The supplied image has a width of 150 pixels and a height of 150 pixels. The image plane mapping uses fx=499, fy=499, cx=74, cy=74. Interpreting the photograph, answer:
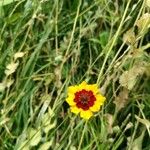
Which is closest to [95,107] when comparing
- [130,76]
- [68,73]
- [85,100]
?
[85,100]

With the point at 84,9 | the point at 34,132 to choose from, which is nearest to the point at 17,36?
the point at 84,9

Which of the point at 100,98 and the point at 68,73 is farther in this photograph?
the point at 68,73

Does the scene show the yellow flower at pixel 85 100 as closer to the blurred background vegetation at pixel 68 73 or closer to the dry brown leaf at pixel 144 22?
the blurred background vegetation at pixel 68 73

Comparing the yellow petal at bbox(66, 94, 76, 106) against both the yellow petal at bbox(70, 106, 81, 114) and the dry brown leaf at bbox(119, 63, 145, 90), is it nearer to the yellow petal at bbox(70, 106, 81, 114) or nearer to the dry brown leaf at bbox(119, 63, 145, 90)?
the yellow petal at bbox(70, 106, 81, 114)

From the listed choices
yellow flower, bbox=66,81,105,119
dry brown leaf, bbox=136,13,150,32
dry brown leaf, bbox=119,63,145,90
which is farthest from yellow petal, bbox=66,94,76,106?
dry brown leaf, bbox=136,13,150,32

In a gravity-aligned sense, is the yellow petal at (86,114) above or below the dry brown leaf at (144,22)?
below

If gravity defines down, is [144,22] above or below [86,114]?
above

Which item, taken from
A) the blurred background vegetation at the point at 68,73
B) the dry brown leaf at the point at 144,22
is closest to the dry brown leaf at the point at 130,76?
the blurred background vegetation at the point at 68,73

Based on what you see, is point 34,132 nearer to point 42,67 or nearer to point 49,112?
point 49,112

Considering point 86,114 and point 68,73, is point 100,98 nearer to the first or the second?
point 86,114
